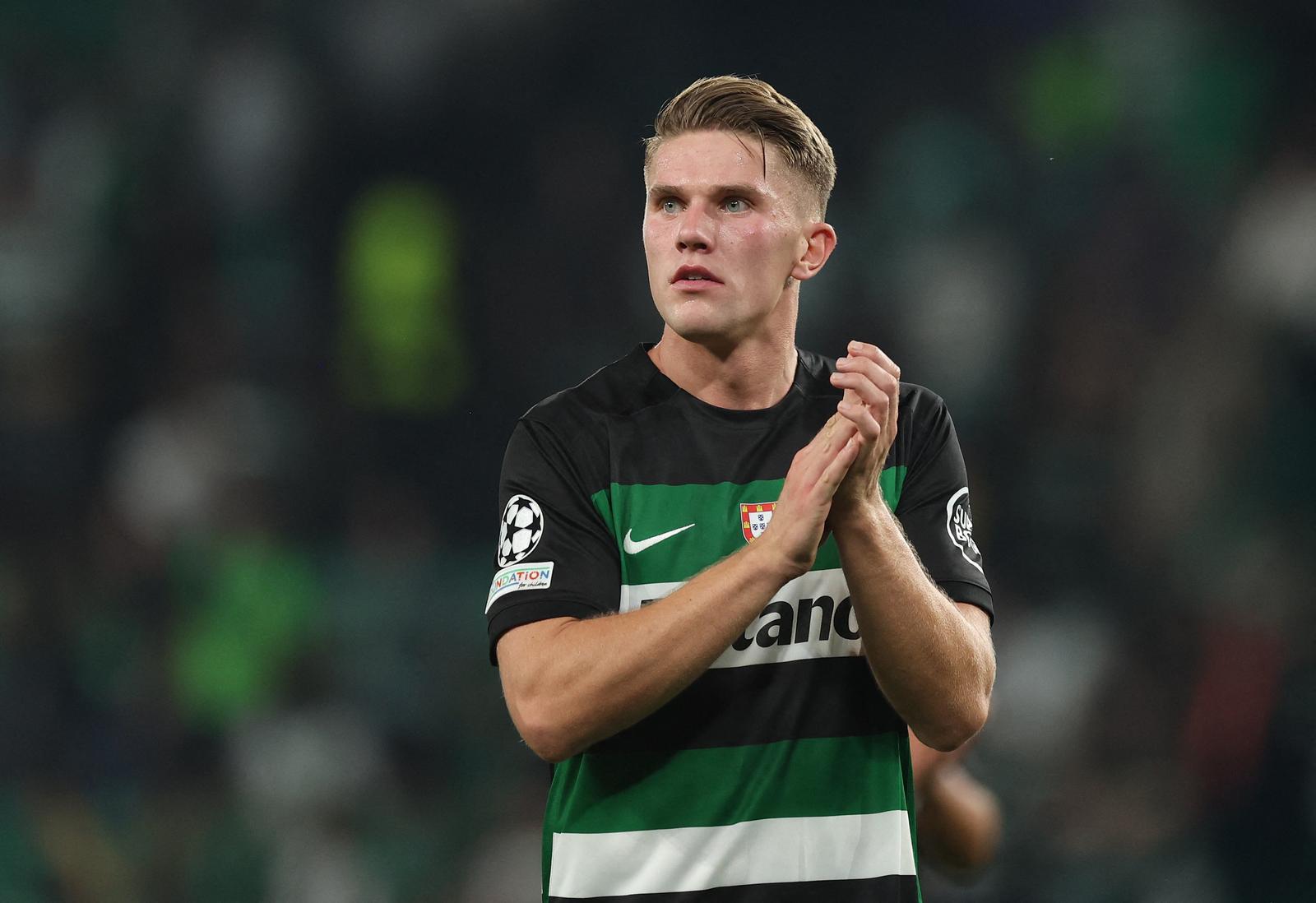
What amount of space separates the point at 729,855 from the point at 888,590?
1.53ft

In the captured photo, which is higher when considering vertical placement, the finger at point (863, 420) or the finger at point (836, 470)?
the finger at point (863, 420)

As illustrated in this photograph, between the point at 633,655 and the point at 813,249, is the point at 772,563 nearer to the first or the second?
the point at 633,655

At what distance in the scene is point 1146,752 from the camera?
4504 millimetres

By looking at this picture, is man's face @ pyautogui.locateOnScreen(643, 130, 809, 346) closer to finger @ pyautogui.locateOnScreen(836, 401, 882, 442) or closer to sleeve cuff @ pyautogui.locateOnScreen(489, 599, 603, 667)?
finger @ pyautogui.locateOnScreen(836, 401, 882, 442)

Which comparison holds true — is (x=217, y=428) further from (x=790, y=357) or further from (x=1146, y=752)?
(x=1146, y=752)

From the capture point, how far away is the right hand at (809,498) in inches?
71.8

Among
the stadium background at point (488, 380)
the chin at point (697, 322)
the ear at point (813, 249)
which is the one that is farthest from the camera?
the stadium background at point (488, 380)

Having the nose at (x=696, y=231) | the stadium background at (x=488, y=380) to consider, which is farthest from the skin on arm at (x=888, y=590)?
the stadium background at (x=488, y=380)

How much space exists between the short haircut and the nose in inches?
6.5

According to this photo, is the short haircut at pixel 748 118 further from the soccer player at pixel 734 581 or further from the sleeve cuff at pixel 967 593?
the sleeve cuff at pixel 967 593

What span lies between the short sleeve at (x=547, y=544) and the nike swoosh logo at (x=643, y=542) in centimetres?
2

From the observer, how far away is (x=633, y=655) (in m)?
1.82

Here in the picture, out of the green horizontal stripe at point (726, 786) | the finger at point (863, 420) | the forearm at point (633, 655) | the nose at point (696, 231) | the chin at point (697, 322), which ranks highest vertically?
the nose at point (696, 231)

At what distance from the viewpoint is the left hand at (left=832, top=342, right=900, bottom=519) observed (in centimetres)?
187
